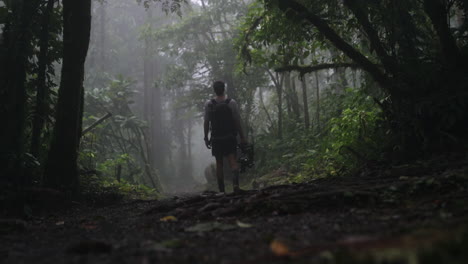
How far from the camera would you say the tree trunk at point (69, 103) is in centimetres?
595

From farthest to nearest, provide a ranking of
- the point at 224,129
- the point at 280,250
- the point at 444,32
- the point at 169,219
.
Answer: the point at 224,129 < the point at 444,32 < the point at 169,219 < the point at 280,250

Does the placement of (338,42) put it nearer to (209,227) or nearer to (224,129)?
(224,129)

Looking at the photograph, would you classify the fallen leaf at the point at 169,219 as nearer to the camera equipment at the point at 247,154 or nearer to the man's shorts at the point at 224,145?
the man's shorts at the point at 224,145

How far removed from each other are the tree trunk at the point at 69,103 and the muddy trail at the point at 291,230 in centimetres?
140

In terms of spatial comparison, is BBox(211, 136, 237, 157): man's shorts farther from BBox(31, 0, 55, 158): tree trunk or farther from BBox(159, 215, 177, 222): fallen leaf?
BBox(159, 215, 177, 222): fallen leaf

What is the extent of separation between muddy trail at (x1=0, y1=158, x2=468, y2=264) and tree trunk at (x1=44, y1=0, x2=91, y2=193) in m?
1.40

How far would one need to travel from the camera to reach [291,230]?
2791 mm

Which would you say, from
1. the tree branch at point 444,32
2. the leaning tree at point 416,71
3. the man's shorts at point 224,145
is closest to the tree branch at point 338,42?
the leaning tree at point 416,71

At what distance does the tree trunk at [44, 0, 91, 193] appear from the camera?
Answer: 234 inches

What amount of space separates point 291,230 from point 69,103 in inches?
173

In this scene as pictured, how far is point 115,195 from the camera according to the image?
21.2 ft

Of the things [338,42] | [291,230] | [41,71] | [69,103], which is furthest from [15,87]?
[338,42]

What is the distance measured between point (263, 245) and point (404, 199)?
5.58 feet

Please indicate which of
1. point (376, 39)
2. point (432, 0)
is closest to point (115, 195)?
point (376, 39)
